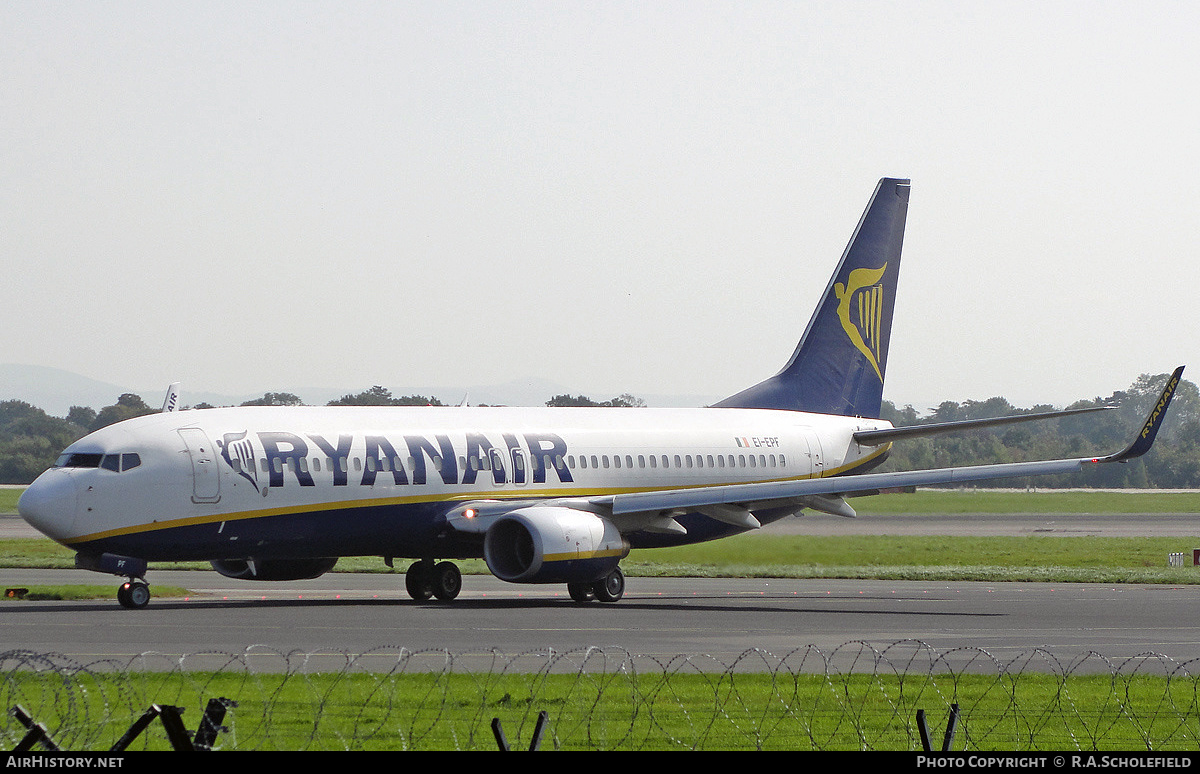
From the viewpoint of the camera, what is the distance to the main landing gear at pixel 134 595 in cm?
3334

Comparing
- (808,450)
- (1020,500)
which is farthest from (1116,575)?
(1020,500)

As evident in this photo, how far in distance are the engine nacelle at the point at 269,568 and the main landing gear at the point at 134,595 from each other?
11.5ft

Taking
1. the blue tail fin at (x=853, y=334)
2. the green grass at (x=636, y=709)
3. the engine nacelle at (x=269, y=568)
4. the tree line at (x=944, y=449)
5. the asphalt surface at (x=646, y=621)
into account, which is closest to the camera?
the green grass at (x=636, y=709)

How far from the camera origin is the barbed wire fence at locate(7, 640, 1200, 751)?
53.2 feet

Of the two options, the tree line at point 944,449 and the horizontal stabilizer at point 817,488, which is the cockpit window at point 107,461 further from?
the tree line at point 944,449

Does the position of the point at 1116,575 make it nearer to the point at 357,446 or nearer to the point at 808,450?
the point at 808,450

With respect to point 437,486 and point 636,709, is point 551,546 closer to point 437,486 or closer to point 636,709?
point 437,486

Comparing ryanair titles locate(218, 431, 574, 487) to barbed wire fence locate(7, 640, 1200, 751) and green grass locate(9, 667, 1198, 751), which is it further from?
green grass locate(9, 667, 1198, 751)

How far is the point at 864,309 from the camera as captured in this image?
50.2 m

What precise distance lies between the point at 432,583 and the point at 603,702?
19621mm

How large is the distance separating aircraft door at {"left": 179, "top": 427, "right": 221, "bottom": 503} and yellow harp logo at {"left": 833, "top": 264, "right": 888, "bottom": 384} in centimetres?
2246

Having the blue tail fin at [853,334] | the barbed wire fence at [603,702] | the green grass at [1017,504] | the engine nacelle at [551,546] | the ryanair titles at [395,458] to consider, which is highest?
the blue tail fin at [853,334]

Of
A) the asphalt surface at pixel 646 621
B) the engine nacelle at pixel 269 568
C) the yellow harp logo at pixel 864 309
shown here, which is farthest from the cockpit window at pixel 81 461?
the yellow harp logo at pixel 864 309

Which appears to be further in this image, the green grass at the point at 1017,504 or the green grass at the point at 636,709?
the green grass at the point at 1017,504
